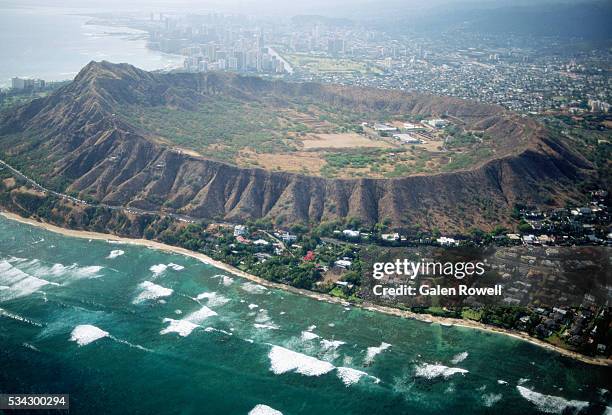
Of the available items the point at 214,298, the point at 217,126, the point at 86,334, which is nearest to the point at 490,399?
the point at 214,298

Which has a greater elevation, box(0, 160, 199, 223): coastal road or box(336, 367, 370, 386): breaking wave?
box(0, 160, 199, 223): coastal road

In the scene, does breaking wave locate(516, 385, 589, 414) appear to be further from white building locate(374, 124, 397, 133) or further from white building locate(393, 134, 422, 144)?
white building locate(374, 124, 397, 133)

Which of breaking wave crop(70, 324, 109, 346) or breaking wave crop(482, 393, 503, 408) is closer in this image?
breaking wave crop(482, 393, 503, 408)

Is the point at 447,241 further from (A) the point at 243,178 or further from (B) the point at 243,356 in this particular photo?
(B) the point at 243,356

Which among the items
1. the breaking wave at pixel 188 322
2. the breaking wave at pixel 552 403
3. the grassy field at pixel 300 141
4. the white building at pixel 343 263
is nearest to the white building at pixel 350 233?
the white building at pixel 343 263

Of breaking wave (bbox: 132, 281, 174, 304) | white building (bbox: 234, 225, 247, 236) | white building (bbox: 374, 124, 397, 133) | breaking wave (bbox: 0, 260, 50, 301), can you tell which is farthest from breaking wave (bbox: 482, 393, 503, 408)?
white building (bbox: 374, 124, 397, 133)

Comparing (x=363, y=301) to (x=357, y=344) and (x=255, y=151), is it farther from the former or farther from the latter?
(x=255, y=151)
